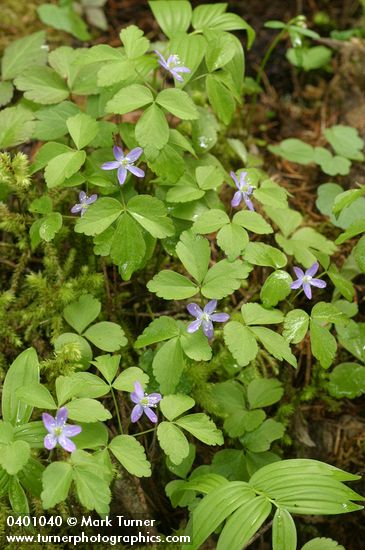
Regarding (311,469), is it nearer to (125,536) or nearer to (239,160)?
(125,536)

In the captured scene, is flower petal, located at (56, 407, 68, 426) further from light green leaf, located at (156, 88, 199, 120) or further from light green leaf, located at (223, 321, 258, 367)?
light green leaf, located at (156, 88, 199, 120)

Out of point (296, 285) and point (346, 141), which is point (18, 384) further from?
point (346, 141)

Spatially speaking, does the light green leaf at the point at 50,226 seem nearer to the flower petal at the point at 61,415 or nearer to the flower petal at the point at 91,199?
the flower petal at the point at 91,199

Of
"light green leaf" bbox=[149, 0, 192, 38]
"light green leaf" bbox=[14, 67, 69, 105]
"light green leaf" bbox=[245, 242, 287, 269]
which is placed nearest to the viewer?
"light green leaf" bbox=[245, 242, 287, 269]

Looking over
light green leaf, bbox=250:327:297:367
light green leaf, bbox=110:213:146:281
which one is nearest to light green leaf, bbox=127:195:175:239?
light green leaf, bbox=110:213:146:281

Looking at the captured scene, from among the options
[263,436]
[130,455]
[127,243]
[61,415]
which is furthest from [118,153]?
[263,436]
